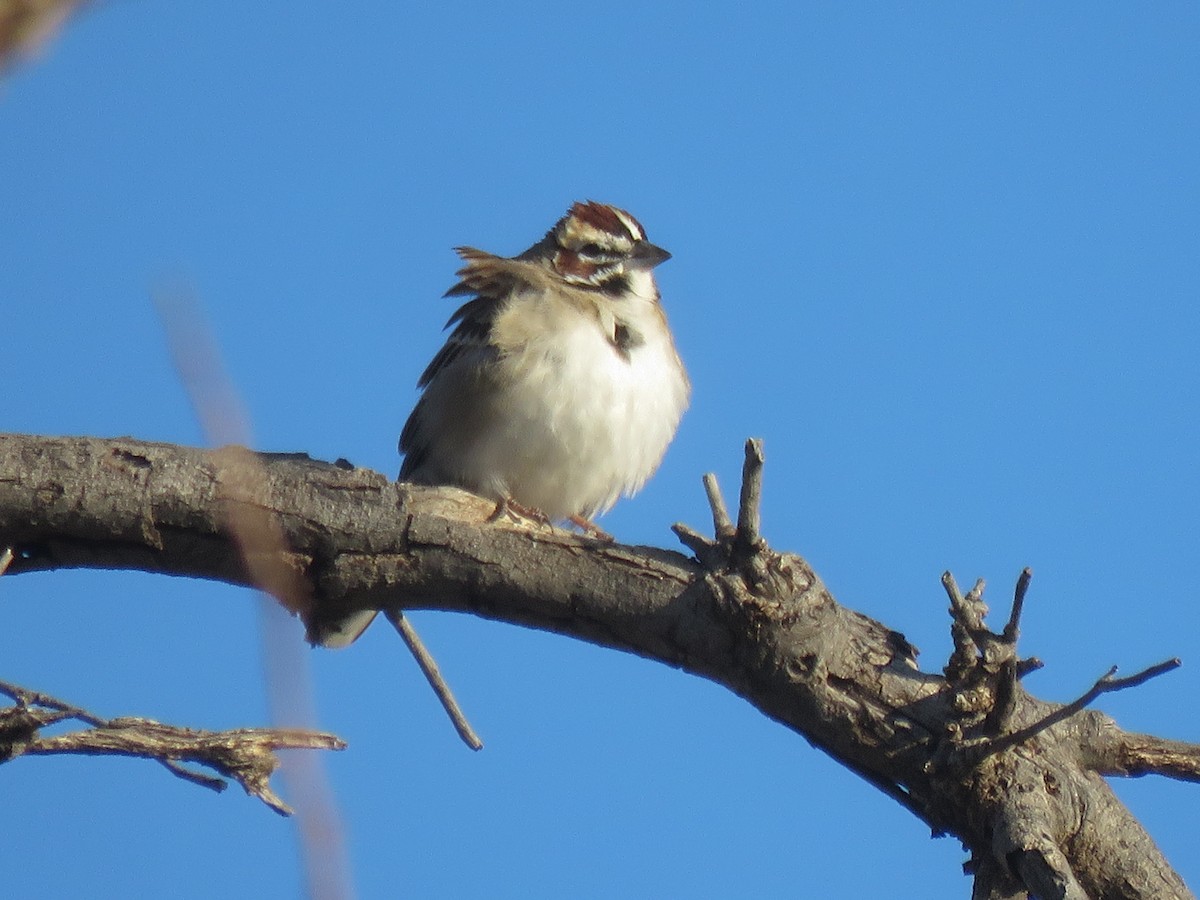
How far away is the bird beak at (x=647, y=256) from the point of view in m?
7.36

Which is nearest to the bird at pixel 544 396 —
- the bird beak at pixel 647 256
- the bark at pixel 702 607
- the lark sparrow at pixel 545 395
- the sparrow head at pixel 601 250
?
the lark sparrow at pixel 545 395

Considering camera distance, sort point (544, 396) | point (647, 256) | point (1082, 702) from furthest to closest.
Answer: point (647, 256), point (544, 396), point (1082, 702)

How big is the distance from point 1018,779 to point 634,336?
3.24 metres

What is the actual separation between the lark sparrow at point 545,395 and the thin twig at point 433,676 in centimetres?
125

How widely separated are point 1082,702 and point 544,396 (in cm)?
320

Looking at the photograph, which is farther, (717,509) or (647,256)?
(647,256)

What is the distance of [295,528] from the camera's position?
4359 millimetres

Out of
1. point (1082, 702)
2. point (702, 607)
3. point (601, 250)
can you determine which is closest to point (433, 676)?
point (702, 607)

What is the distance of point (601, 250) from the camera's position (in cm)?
742

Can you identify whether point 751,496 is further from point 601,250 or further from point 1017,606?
point 601,250

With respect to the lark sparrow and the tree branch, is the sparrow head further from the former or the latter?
the tree branch

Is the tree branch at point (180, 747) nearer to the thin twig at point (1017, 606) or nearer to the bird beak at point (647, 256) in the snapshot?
Result: the thin twig at point (1017, 606)

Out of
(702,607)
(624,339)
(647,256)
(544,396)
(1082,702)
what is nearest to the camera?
(1082,702)

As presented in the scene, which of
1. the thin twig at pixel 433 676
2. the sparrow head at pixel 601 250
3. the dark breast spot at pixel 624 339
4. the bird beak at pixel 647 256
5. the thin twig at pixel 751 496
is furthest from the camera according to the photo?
the bird beak at pixel 647 256
